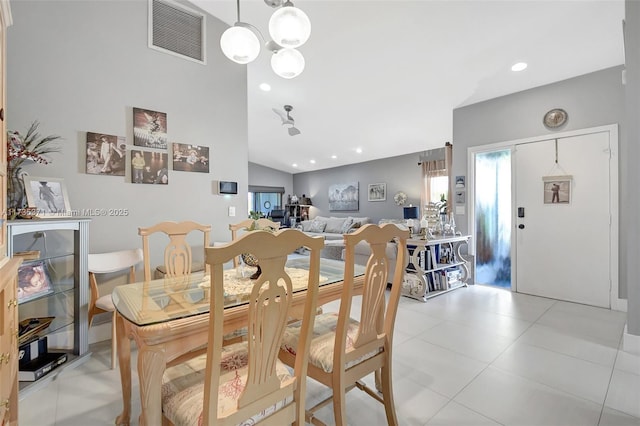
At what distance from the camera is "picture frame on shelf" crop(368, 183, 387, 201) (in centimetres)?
813

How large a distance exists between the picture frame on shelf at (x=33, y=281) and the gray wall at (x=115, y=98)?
16.4 inches

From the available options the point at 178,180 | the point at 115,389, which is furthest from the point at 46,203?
the point at 115,389

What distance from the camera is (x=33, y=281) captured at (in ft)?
6.89

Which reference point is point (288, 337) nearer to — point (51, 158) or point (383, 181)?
point (51, 158)

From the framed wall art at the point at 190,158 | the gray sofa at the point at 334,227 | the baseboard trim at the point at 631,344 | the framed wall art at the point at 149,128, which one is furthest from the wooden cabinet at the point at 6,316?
the gray sofa at the point at 334,227

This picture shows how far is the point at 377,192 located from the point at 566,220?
16.2 feet

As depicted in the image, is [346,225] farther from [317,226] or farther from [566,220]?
[566,220]

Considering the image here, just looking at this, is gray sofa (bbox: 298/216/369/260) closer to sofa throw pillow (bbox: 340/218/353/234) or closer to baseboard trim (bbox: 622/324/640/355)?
sofa throw pillow (bbox: 340/218/353/234)

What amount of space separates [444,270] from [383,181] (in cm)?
434

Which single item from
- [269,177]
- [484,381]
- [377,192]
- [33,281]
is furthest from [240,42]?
[269,177]

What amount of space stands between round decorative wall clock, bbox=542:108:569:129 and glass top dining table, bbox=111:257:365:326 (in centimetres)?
351

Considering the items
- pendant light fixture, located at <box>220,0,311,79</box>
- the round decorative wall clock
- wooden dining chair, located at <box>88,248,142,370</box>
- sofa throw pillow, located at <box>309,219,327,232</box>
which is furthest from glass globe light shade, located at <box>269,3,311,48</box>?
sofa throw pillow, located at <box>309,219,327,232</box>

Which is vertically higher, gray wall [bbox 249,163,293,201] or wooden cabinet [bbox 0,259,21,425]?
gray wall [bbox 249,163,293,201]

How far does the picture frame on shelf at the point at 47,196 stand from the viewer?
6.98ft
